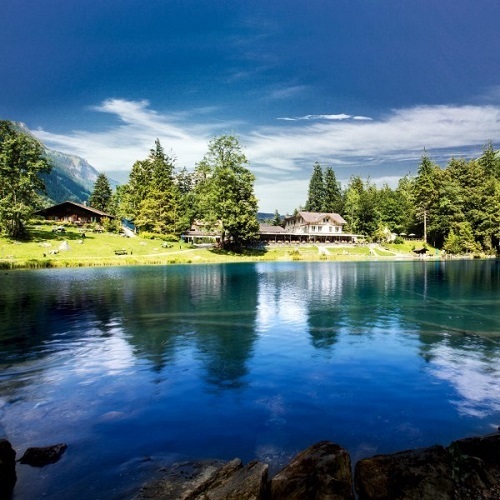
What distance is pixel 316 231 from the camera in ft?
430

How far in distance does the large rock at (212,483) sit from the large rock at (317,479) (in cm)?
40

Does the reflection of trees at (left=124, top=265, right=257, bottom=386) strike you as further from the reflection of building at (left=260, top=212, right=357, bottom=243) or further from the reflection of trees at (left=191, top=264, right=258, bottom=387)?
the reflection of building at (left=260, top=212, right=357, bottom=243)

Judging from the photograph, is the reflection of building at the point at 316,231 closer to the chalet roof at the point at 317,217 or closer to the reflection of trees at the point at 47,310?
the chalet roof at the point at 317,217

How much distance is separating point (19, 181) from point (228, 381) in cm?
7515

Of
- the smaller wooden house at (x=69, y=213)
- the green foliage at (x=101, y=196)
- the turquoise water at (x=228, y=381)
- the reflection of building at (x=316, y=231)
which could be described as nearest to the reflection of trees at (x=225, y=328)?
the turquoise water at (x=228, y=381)

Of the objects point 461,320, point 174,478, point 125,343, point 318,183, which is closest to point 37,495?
point 174,478

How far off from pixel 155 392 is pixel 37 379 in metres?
5.33

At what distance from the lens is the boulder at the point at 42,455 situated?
9.89m

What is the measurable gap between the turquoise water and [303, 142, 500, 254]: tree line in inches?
3420

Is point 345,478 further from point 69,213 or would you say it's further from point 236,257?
point 69,213

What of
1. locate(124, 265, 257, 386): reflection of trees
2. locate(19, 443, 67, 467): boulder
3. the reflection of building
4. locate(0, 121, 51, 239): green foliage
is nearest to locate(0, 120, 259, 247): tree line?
locate(0, 121, 51, 239): green foliage

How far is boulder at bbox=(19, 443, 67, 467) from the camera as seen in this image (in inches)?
389

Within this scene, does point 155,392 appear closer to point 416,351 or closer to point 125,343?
point 125,343

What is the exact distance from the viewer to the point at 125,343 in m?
21.9
